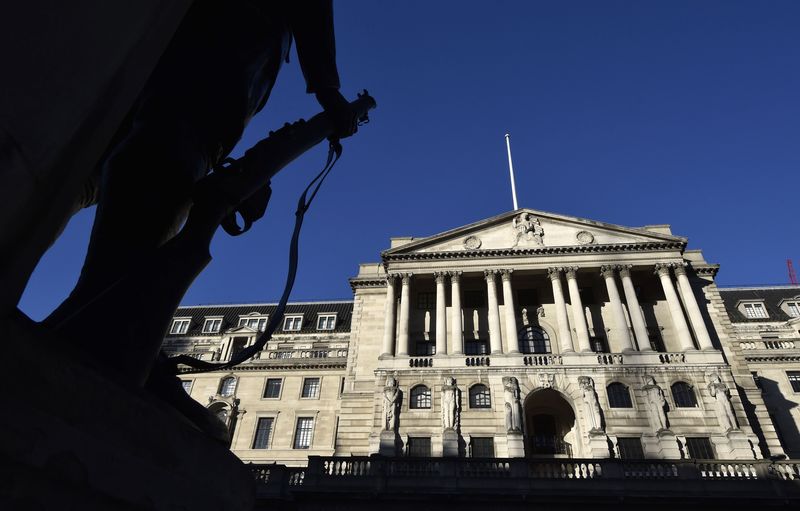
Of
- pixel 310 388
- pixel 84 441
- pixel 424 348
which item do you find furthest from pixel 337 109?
pixel 310 388

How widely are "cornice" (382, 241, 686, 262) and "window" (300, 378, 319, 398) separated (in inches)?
552

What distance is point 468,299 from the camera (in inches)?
1640

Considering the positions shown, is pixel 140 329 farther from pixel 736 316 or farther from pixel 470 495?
pixel 736 316

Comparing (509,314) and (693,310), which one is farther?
(509,314)

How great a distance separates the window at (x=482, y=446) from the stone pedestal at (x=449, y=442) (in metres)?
1.25

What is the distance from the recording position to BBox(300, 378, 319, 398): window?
4525 centimetres

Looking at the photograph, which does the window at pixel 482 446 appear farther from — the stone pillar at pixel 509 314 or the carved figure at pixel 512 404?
the stone pillar at pixel 509 314

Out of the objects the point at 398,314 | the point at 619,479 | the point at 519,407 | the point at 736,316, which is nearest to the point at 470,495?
the point at 619,479

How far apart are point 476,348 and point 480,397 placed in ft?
20.2

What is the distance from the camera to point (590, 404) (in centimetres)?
3136

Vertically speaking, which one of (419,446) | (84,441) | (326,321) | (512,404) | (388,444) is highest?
(326,321)

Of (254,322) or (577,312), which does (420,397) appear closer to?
(577,312)

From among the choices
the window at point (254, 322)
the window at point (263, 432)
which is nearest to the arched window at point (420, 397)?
the window at point (263, 432)

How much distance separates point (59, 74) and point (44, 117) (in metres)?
0.14
